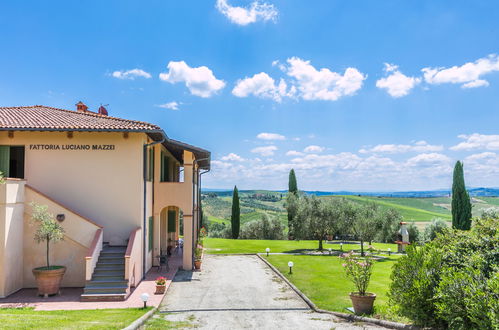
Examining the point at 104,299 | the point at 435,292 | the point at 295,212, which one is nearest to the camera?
the point at 435,292

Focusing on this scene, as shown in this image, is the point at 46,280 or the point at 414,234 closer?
the point at 46,280

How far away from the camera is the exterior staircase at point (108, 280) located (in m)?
12.4

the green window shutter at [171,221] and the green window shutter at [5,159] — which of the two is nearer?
the green window shutter at [5,159]

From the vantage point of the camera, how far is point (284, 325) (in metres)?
9.81

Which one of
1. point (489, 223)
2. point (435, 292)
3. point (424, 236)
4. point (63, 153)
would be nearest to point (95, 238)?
point (63, 153)

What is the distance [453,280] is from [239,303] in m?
6.98

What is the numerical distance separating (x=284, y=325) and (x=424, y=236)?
3967cm

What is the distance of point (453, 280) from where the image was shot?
707 cm

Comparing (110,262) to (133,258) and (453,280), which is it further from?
(453,280)

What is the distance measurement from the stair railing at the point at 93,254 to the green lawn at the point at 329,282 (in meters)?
7.42

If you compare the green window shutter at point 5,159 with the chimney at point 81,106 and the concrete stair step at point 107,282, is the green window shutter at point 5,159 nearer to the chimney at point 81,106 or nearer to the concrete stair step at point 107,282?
the concrete stair step at point 107,282

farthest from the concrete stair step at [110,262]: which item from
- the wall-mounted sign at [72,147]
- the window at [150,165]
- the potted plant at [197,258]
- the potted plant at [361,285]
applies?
the potted plant at [361,285]

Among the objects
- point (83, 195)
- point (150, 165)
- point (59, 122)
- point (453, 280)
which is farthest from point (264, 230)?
point (453, 280)

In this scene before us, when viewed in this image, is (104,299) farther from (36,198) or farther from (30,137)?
(30,137)
